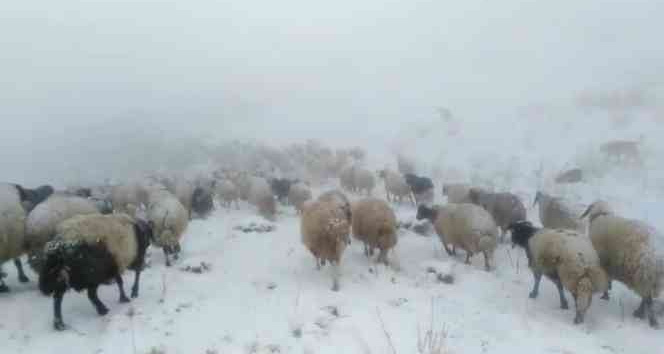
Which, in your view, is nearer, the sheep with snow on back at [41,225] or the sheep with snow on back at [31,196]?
the sheep with snow on back at [41,225]

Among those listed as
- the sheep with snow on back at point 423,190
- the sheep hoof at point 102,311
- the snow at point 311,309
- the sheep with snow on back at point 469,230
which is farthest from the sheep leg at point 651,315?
the sheep with snow on back at point 423,190

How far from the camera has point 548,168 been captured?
24906mm

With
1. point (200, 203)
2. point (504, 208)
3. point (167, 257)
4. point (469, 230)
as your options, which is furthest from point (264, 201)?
point (469, 230)

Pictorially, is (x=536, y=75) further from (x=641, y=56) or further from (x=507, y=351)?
(x=507, y=351)

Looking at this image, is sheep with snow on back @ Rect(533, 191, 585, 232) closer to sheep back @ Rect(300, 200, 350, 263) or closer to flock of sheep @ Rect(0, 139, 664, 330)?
flock of sheep @ Rect(0, 139, 664, 330)

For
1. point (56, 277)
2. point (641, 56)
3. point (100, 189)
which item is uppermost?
point (641, 56)

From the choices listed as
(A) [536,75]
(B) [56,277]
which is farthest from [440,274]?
(A) [536,75]

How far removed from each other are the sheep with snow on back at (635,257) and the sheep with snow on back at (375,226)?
481cm

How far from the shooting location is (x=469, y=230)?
12047mm

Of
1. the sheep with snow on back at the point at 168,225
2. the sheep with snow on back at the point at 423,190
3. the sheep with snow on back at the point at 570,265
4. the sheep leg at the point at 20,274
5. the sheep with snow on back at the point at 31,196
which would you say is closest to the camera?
the sheep with snow on back at the point at 570,265

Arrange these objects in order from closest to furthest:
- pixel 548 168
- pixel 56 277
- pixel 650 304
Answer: pixel 56 277, pixel 650 304, pixel 548 168

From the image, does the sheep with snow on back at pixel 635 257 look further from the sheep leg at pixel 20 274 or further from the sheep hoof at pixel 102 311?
the sheep leg at pixel 20 274

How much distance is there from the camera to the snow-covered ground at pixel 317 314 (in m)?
7.41

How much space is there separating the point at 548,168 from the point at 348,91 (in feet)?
122
